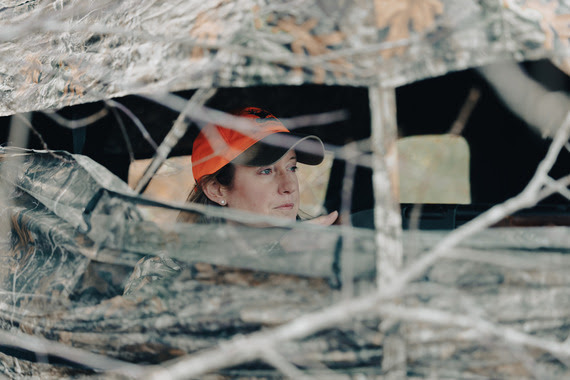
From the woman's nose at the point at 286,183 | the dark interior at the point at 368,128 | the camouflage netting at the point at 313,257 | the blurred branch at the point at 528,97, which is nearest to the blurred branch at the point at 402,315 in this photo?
the camouflage netting at the point at 313,257

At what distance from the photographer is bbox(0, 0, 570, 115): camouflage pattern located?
3.76 ft

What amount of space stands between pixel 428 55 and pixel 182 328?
966 millimetres

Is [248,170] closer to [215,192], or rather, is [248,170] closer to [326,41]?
[215,192]

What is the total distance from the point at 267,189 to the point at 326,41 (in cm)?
102

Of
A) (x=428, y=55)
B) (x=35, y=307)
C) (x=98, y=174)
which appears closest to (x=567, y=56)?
(x=428, y=55)

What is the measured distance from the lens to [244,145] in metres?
2.08

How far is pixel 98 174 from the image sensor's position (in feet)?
5.29

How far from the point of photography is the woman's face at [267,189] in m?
2.12

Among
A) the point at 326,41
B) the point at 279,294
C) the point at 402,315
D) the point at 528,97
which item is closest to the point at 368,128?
the point at 528,97

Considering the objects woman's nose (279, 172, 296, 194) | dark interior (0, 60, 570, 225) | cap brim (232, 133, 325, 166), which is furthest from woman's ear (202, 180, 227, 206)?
dark interior (0, 60, 570, 225)

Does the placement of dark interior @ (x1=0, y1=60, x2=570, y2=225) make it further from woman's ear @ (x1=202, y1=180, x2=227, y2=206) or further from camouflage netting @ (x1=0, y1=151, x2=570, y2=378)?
camouflage netting @ (x1=0, y1=151, x2=570, y2=378)

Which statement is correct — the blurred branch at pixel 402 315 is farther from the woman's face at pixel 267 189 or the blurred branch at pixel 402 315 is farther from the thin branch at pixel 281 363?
the woman's face at pixel 267 189

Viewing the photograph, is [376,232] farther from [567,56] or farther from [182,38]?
[182,38]

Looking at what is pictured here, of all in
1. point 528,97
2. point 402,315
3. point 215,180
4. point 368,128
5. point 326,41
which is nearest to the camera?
point 402,315
